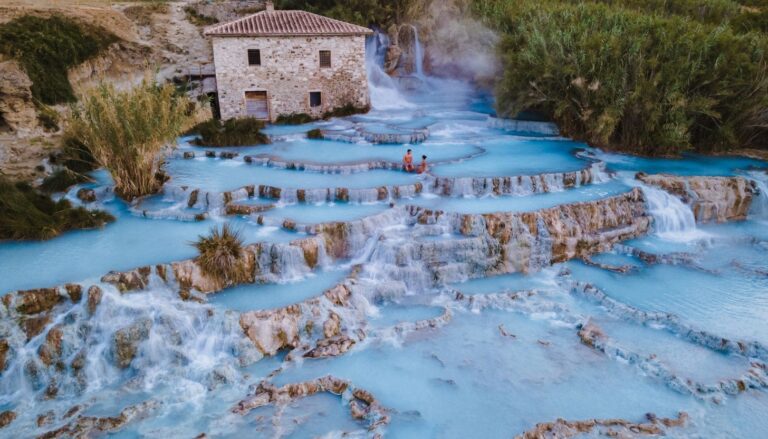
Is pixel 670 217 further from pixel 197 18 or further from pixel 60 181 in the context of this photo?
pixel 197 18

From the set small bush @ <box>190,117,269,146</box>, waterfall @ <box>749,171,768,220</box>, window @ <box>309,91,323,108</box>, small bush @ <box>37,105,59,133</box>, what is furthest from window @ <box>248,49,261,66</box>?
waterfall @ <box>749,171,768,220</box>

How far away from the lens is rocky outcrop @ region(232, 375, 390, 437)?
8.70m

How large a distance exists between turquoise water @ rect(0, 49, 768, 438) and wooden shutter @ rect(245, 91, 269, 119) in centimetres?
814

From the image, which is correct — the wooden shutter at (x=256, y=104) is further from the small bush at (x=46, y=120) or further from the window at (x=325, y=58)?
the small bush at (x=46, y=120)

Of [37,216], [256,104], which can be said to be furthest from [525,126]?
[37,216]

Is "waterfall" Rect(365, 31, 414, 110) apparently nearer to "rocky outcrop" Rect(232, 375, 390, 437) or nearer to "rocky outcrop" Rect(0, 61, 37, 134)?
"rocky outcrop" Rect(0, 61, 37, 134)

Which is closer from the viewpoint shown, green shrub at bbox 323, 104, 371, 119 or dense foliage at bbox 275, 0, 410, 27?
green shrub at bbox 323, 104, 371, 119

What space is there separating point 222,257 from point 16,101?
12158 millimetres

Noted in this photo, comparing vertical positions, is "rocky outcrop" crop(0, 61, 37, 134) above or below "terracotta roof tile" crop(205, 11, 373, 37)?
below

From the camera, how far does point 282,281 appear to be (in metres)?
12.0

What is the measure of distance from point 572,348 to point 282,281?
20.6 ft

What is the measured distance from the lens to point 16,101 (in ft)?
59.7

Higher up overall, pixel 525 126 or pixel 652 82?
pixel 652 82

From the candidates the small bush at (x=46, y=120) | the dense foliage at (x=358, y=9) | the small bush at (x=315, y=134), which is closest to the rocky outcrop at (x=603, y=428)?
the small bush at (x=315, y=134)
